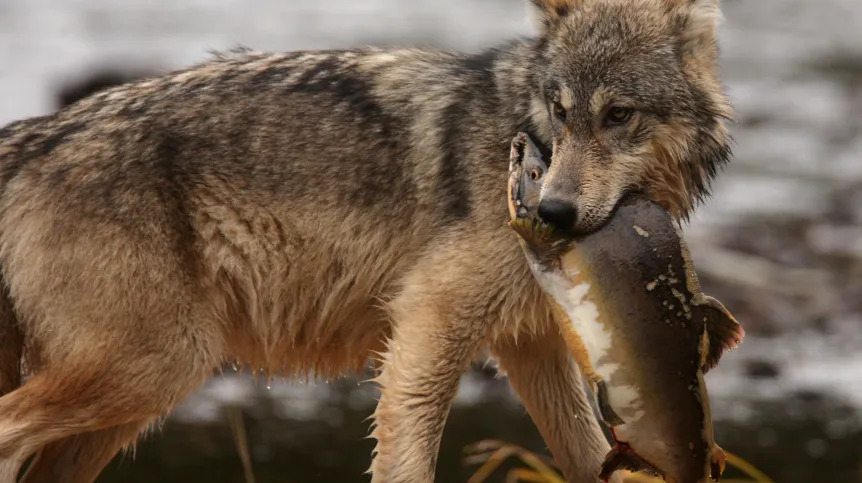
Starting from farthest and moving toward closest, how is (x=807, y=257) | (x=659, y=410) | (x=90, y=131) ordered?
1. (x=807, y=257)
2. (x=90, y=131)
3. (x=659, y=410)

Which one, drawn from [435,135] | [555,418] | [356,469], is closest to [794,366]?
[356,469]

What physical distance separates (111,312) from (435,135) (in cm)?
146

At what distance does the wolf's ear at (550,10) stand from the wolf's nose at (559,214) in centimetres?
94

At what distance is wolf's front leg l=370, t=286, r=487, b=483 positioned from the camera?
5504 mm

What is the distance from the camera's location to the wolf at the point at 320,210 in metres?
5.38

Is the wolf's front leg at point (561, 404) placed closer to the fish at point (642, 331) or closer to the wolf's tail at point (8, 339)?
the fish at point (642, 331)

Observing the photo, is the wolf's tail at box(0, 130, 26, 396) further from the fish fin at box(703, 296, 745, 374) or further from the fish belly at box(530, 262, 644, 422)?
the fish fin at box(703, 296, 745, 374)

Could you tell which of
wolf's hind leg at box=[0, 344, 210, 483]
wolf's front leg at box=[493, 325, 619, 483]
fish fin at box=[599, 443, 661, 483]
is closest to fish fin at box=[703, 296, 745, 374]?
fish fin at box=[599, 443, 661, 483]

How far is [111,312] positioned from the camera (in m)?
5.46

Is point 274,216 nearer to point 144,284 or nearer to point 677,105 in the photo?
point 144,284

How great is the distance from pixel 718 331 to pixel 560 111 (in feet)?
3.41

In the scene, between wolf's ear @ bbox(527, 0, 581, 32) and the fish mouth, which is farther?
wolf's ear @ bbox(527, 0, 581, 32)

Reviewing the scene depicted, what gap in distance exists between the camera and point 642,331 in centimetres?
477

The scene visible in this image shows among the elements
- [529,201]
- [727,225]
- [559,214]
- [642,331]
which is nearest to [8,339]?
[529,201]
